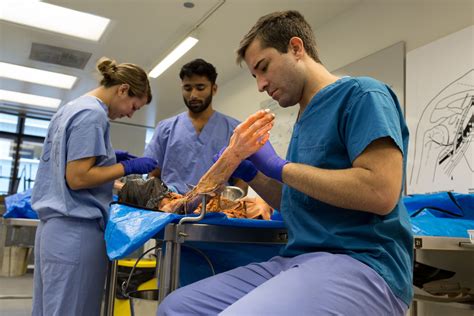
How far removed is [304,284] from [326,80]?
61cm

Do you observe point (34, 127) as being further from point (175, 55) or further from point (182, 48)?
point (182, 48)

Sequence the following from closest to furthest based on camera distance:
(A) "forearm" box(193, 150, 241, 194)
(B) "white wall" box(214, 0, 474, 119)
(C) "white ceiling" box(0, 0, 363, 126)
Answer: (A) "forearm" box(193, 150, 241, 194), (B) "white wall" box(214, 0, 474, 119), (C) "white ceiling" box(0, 0, 363, 126)

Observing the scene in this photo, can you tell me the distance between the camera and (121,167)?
5.90 feet

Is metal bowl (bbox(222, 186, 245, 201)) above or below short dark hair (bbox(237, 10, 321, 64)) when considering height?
below

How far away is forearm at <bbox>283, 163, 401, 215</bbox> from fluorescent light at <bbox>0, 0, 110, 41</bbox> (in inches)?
146

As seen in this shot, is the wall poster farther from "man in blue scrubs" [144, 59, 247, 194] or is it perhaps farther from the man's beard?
the man's beard

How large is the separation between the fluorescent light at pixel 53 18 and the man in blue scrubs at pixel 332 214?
11.3ft

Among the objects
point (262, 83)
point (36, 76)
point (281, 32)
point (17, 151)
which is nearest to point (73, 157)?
point (262, 83)

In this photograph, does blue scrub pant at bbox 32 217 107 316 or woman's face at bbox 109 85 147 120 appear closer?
blue scrub pant at bbox 32 217 107 316

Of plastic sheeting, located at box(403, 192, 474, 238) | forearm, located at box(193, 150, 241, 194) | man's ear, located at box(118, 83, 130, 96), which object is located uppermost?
man's ear, located at box(118, 83, 130, 96)

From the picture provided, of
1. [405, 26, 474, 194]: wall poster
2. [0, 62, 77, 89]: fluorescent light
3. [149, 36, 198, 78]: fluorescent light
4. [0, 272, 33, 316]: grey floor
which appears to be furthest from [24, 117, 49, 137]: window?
[405, 26, 474, 194]: wall poster

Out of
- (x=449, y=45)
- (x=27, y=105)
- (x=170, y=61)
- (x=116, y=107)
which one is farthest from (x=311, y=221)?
(x=27, y=105)

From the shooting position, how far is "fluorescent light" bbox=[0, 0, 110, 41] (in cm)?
382

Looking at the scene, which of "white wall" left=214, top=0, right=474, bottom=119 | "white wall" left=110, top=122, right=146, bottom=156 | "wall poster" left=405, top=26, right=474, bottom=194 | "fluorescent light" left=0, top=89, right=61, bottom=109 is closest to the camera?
"wall poster" left=405, top=26, right=474, bottom=194
